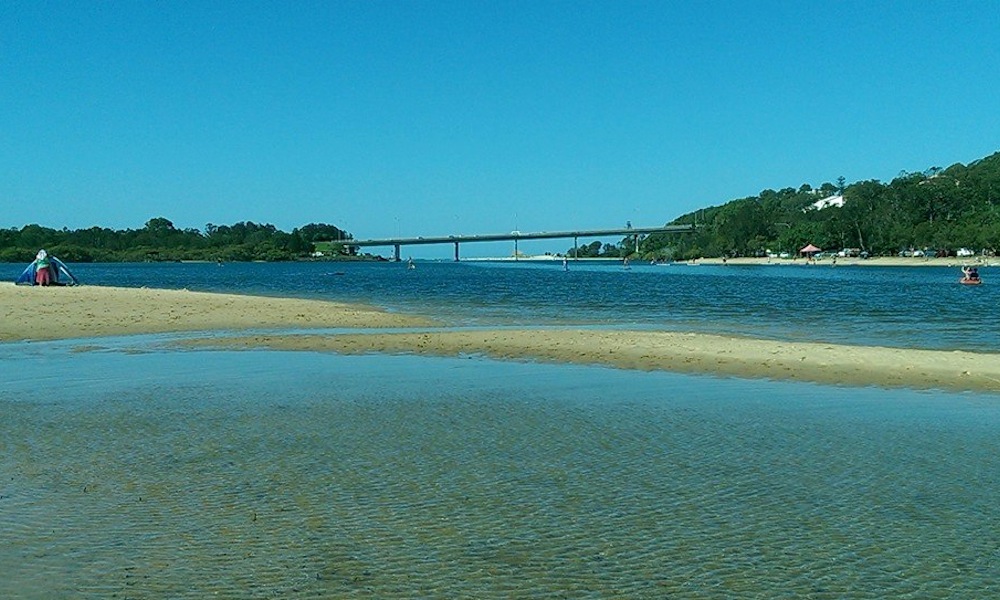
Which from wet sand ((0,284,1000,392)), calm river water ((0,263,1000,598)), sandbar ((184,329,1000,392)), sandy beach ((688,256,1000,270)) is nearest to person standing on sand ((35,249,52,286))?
wet sand ((0,284,1000,392))

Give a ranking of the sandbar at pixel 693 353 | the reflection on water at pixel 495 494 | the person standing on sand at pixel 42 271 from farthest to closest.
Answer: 1. the person standing on sand at pixel 42 271
2. the sandbar at pixel 693 353
3. the reflection on water at pixel 495 494

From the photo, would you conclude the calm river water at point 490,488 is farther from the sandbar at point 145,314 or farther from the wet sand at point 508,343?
→ the sandbar at point 145,314

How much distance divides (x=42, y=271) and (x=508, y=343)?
1466 inches

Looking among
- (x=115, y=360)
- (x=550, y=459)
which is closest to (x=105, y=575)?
(x=550, y=459)

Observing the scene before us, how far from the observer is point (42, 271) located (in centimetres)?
5203

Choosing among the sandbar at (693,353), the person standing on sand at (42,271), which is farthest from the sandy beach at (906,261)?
the sandbar at (693,353)

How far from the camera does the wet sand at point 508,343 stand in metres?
18.8

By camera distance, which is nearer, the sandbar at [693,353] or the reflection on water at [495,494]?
the reflection on water at [495,494]

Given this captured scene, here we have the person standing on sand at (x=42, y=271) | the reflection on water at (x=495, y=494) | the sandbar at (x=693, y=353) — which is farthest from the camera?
the person standing on sand at (x=42, y=271)

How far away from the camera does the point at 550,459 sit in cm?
1072

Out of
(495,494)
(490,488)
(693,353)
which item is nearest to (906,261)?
(693,353)

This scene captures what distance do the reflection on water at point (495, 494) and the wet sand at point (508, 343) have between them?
309 centimetres

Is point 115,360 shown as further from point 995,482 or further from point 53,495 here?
point 995,482

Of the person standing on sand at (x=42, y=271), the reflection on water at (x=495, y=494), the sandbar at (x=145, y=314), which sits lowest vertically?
the reflection on water at (x=495, y=494)
